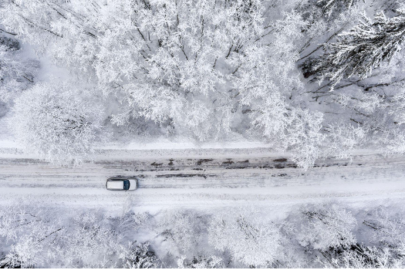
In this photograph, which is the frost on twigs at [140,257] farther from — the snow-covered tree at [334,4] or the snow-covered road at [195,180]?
the snow-covered tree at [334,4]

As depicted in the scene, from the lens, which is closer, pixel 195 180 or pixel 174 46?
pixel 174 46

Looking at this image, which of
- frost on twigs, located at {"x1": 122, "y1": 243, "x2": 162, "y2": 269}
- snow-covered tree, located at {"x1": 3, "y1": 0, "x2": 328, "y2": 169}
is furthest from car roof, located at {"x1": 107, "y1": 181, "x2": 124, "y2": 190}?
snow-covered tree, located at {"x1": 3, "y1": 0, "x2": 328, "y2": 169}

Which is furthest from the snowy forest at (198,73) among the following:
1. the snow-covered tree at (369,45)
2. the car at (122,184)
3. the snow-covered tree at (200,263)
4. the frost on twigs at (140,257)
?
the snow-covered tree at (200,263)

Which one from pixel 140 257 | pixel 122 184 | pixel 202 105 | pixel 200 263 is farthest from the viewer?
pixel 122 184

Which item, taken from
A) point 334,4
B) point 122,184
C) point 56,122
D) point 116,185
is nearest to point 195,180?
point 122,184

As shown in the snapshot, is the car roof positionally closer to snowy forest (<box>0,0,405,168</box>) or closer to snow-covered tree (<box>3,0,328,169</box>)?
snowy forest (<box>0,0,405,168</box>)

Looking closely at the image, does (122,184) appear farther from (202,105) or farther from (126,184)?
(202,105)
